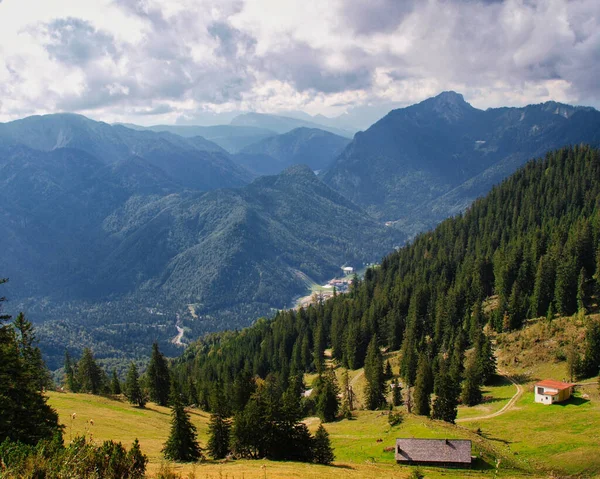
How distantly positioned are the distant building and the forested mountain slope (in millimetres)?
20770

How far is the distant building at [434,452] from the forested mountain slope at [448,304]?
68.1 feet

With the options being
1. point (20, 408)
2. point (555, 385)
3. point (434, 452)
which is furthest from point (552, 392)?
point (20, 408)

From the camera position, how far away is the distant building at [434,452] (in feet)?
182

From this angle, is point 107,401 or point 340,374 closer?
point 107,401

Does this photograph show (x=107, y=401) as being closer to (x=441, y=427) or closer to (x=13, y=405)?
(x=13, y=405)

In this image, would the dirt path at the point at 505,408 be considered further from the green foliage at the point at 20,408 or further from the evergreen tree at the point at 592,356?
the green foliage at the point at 20,408

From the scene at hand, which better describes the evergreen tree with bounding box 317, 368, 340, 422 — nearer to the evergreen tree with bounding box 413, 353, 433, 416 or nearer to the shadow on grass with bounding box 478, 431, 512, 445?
the evergreen tree with bounding box 413, 353, 433, 416

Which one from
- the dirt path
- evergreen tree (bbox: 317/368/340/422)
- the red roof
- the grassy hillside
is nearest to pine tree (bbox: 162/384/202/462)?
the grassy hillside

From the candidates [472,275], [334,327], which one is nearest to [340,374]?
[334,327]

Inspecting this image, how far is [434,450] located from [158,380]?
224ft

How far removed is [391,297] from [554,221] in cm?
6856

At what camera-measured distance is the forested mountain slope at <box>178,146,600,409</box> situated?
362 feet

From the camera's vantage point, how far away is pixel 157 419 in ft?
274

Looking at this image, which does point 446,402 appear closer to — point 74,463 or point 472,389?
point 472,389
